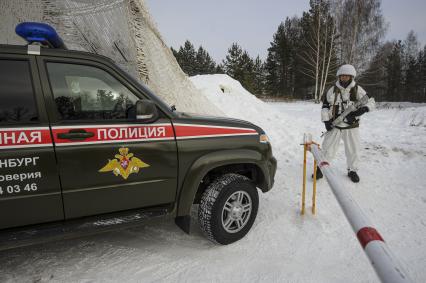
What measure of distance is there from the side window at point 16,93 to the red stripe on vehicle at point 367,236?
2320 mm

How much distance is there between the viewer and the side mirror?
86.3 inches

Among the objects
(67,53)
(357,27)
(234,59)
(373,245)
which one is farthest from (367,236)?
(234,59)

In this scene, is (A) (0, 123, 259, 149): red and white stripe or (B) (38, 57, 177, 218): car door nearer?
(A) (0, 123, 259, 149): red and white stripe

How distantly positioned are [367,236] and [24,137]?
7.56ft

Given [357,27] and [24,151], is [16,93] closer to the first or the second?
[24,151]

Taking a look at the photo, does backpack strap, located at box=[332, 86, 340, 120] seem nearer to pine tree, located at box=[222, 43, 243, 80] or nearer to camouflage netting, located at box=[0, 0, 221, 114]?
camouflage netting, located at box=[0, 0, 221, 114]

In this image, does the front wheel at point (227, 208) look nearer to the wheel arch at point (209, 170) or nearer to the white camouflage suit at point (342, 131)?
the wheel arch at point (209, 170)

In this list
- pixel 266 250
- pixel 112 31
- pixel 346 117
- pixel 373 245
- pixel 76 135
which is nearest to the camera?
pixel 373 245

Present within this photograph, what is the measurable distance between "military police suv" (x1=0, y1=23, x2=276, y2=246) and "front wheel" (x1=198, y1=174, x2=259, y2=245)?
0.5 inches

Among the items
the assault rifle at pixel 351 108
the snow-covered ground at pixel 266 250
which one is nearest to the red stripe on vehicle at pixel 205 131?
the snow-covered ground at pixel 266 250

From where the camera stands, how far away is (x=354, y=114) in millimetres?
4391

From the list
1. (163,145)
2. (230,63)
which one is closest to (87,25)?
(163,145)

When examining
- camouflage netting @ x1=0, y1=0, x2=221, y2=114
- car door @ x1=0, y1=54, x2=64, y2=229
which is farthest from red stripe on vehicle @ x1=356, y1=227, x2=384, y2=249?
camouflage netting @ x1=0, y1=0, x2=221, y2=114

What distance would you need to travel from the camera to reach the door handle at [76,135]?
2.06 m
